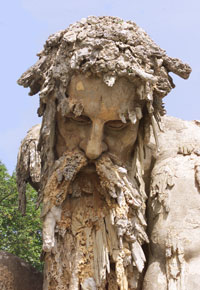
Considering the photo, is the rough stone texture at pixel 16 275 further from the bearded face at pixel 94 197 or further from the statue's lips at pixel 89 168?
the statue's lips at pixel 89 168

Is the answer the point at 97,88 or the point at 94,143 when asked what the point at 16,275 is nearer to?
the point at 94,143

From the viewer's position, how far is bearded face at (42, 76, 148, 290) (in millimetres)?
5887

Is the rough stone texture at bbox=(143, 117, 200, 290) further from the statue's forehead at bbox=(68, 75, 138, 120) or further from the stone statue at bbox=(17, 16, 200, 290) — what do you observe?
the statue's forehead at bbox=(68, 75, 138, 120)

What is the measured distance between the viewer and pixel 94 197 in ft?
20.4

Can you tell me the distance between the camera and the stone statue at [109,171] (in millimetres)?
5859

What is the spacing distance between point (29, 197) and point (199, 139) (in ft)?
30.1

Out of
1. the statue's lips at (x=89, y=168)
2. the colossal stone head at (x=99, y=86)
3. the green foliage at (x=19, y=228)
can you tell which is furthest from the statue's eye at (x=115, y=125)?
the green foliage at (x=19, y=228)

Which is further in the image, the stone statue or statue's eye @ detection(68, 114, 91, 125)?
statue's eye @ detection(68, 114, 91, 125)

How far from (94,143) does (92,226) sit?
71 centimetres

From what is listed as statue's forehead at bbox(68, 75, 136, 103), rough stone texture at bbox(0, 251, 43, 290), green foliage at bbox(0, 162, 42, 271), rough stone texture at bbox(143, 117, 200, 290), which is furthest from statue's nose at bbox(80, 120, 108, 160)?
green foliage at bbox(0, 162, 42, 271)

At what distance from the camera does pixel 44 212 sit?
6.06 meters

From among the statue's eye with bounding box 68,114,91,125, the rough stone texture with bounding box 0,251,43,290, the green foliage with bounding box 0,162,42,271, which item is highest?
the green foliage with bounding box 0,162,42,271

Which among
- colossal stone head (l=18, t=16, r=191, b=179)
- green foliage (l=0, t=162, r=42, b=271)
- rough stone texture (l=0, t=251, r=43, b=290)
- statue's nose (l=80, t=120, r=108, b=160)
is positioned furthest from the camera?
green foliage (l=0, t=162, r=42, b=271)

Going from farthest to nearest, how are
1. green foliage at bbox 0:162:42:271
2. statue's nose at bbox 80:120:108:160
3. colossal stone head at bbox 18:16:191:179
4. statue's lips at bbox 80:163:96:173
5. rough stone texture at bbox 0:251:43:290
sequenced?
green foliage at bbox 0:162:42:271 → rough stone texture at bbox 0:251:43:290 → statue's lips at bbox 80:163:96:173 → statue's nose at bbox 80:120:108:160 → colossal stone head at bbox 18:16:191:179
